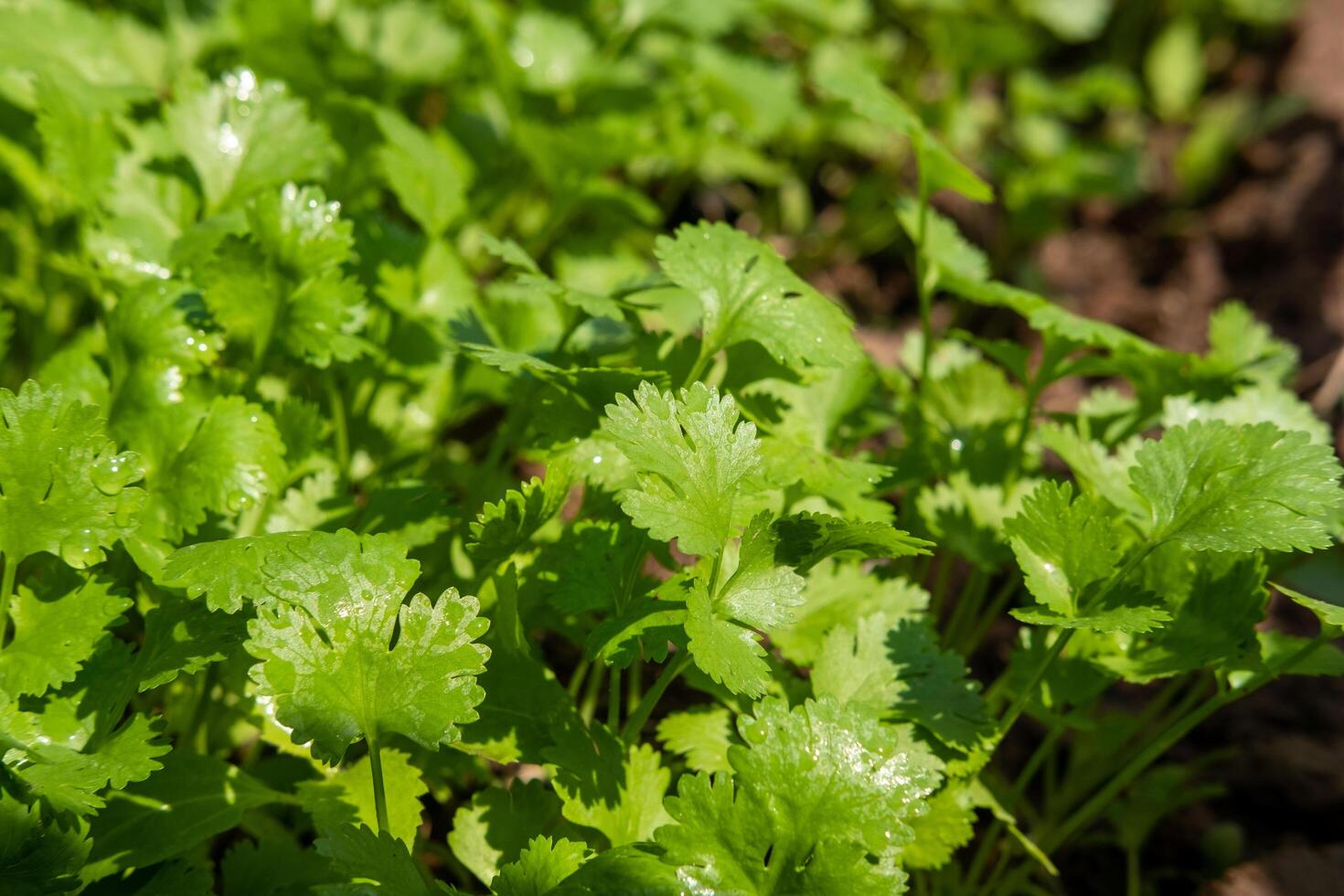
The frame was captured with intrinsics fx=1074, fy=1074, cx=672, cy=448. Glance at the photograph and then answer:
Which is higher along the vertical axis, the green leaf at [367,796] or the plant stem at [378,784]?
the plant stem at [378,784]

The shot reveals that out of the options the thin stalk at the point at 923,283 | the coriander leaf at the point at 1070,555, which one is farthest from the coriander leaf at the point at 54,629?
the thin stalk at the point at 923,283

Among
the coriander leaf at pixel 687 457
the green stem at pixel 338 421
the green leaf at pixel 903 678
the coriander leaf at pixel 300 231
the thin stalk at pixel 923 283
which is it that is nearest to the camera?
the coriander leaf at pixel 687 457

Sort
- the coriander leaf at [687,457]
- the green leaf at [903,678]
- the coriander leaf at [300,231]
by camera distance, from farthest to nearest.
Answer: the coriander leaf at [300,231], the green leaf at [903,678], the coriander leaf at [687,457]

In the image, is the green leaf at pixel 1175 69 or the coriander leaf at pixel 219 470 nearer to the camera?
the coriander leaf at pixel 219 470

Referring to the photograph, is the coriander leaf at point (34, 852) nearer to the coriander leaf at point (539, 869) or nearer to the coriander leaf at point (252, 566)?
the coriander leaf at point (252, 566)

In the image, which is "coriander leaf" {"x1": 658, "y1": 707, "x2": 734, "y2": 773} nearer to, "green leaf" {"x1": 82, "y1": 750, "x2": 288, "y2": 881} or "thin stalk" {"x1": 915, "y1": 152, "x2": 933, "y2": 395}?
"green leaf" {"x1": 82, "y1": 750, "x2": 288, "y2": 881}

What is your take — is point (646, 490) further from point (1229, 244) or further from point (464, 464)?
point (1229, 244)

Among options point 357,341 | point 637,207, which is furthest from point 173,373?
point 637,207
